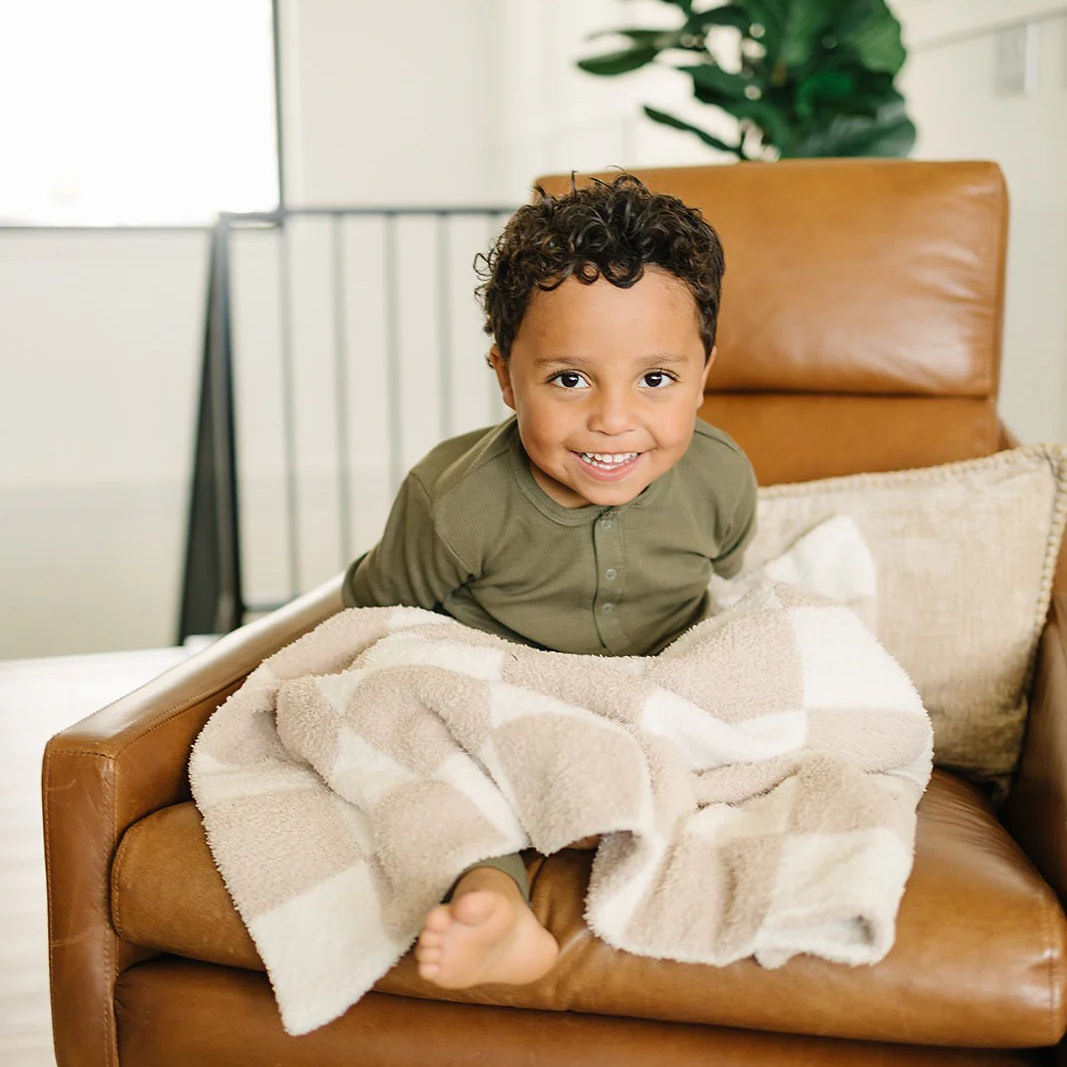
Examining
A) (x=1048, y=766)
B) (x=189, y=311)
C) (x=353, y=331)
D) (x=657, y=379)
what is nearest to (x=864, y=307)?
(x=657, y=379)

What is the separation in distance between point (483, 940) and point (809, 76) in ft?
6.26

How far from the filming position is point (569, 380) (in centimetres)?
112

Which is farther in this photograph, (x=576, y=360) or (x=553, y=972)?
(x=576, y=360)

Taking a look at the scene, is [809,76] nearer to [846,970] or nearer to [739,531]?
[739,531]

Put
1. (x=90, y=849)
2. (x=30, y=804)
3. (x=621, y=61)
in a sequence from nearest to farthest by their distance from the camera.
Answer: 1. (x=90, y=849)
2. (x=30, y=804)
3. (x=621, y=61)

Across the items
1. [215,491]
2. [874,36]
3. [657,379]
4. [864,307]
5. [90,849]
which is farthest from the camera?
[215,491]

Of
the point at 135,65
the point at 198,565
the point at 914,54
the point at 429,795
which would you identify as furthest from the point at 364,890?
the point at 135,65

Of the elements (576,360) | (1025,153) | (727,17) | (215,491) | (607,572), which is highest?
(727,17)

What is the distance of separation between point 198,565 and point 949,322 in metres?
2.30

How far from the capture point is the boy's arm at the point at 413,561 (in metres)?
1.25

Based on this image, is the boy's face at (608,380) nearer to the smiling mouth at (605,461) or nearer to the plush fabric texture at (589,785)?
the smiling mouth at (605,461)

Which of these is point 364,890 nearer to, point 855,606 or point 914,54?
point 855,606

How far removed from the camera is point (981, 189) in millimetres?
1531

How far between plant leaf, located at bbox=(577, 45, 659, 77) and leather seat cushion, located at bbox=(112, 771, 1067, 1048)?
190 cm
